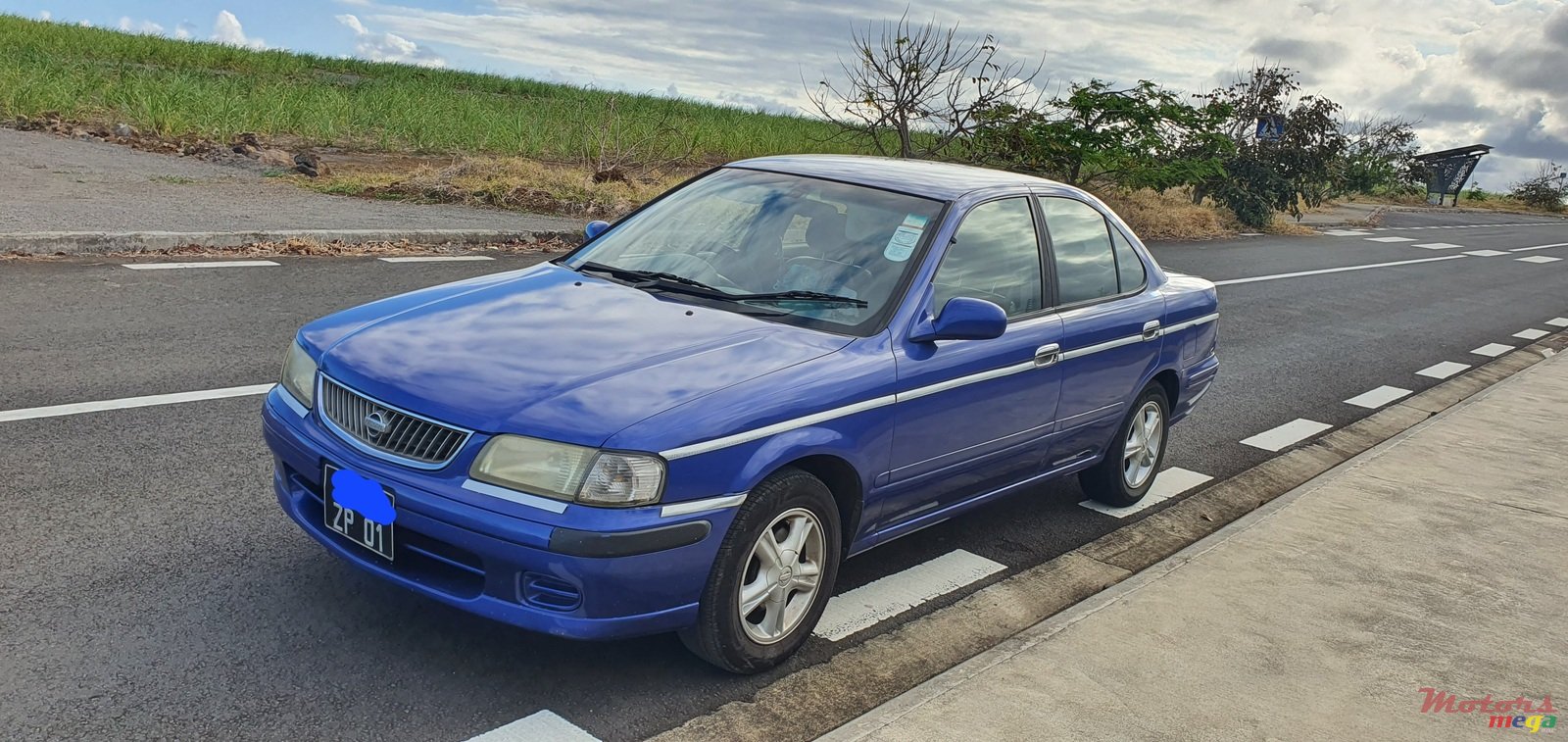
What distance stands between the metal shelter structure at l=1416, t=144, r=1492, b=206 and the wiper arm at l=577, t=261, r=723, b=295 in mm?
51223

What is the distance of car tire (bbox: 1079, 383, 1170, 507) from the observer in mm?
5734

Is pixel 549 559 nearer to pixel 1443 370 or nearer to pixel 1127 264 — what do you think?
pixel 1127 264

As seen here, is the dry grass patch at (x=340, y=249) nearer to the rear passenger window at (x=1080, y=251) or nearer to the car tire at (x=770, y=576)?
the rear passenger window at (x=1080, y=251)

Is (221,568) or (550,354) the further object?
(221,568)

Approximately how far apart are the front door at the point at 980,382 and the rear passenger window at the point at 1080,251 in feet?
0.51

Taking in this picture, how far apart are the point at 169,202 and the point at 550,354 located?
10090 mm

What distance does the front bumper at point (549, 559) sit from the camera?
130 inches

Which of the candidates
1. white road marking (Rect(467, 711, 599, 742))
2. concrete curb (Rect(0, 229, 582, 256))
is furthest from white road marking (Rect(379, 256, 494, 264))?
white road marking (Rect(467, 711, 599, 742))

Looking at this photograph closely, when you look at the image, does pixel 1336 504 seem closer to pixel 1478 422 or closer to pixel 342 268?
pixel 1478 422

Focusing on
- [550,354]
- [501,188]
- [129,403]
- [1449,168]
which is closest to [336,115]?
[501,188]

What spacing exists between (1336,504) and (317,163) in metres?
14.3

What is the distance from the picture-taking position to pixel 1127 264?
575 cm

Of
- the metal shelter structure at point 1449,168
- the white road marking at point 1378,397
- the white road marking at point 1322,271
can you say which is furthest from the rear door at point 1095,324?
the metal shelter structure at point 1449,168

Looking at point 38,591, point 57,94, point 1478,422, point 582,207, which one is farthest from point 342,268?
point 57,94
